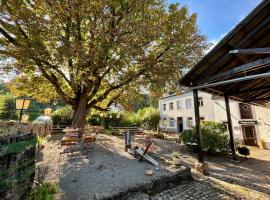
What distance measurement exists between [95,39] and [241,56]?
294 inches

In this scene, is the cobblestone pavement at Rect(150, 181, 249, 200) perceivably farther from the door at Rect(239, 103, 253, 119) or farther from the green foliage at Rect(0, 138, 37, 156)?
the door at Rect(239, 103, 253, 119)

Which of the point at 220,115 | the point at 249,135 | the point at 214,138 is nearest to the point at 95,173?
the point at 214,138

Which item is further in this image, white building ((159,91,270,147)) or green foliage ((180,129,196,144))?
white building ((159,91,270,147))

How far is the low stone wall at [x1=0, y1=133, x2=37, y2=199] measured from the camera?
2.79 m

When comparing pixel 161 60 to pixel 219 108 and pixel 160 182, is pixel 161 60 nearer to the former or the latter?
pixel 160 182

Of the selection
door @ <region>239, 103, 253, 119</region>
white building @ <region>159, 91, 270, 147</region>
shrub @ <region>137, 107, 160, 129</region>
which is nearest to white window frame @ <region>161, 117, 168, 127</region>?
white building @ <region>159, 91, 270, 147</region>

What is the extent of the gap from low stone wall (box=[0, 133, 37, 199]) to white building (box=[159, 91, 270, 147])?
37.1 ft

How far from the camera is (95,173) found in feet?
20.1

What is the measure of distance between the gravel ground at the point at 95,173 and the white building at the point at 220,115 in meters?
8.01

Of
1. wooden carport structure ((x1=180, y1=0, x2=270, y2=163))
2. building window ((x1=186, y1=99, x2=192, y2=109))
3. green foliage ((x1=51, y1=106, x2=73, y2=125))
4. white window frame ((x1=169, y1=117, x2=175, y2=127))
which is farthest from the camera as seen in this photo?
white window frame ((x1=169, y1=117, x2=175, y2=127))

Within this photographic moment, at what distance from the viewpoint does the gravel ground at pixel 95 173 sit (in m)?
4.69

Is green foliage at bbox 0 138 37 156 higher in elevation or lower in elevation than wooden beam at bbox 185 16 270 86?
lower

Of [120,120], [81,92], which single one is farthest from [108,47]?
[120,120]

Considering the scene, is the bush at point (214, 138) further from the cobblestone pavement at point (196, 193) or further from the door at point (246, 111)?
the door at point (246, 111)
